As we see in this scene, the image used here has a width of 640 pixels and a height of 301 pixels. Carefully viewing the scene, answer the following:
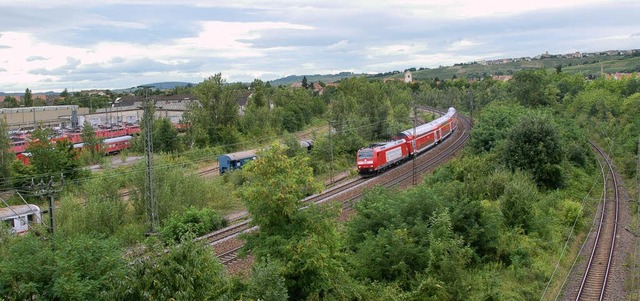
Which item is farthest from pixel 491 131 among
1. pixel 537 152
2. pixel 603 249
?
pixel 603 249

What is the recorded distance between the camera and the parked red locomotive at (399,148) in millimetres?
40819

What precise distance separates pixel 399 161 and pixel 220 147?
2156 cm

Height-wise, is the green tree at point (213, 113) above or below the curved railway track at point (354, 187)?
above

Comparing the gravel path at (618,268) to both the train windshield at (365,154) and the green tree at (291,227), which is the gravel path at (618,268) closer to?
the green tree at (291,227)

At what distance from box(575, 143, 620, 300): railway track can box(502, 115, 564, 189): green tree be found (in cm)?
374

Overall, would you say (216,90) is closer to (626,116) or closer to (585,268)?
(585,268)

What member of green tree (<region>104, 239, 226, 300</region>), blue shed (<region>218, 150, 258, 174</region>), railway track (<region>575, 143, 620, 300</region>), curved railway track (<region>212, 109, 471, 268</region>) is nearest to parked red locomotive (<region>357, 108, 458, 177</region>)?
curved railway track (<region>212, 109, 471, 268</region>)

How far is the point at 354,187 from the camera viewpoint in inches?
1492

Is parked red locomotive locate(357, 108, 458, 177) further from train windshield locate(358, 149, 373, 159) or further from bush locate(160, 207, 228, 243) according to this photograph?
bush locate(160, 207, 228, 243)

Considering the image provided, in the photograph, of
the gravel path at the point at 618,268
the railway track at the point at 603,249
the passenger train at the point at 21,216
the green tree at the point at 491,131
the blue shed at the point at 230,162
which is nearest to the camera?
the gravel path at the point at 618,268

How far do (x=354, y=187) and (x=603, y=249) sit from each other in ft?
54.0

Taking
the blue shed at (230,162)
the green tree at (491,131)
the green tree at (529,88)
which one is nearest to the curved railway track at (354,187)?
the green tree at (491,131)

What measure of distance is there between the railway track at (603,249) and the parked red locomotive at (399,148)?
12.4 metres

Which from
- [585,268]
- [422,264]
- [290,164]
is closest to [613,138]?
[585,268]
